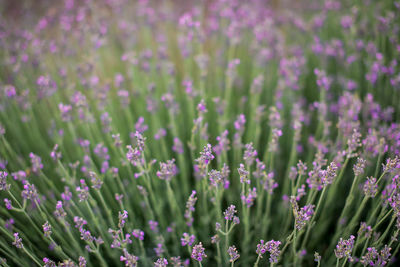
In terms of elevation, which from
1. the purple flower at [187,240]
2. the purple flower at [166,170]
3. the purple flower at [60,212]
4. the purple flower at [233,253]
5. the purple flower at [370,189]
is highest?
the purple flower at [166,170]

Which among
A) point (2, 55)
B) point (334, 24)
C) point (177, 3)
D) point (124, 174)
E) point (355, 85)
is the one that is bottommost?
point (124, 174)

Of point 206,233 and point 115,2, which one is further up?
point 115,2

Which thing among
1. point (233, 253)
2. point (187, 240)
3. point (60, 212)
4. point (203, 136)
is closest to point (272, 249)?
point (233, 253)

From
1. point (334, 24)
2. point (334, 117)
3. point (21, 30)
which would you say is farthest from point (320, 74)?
point (21, 30)

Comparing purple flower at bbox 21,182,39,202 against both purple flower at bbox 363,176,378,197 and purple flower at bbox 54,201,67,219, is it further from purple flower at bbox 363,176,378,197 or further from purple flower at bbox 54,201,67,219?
purple flower at bbox 363,176,378,197

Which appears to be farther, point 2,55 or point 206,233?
point 2,55

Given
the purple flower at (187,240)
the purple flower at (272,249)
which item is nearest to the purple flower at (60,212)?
the purple flower at (187,240)

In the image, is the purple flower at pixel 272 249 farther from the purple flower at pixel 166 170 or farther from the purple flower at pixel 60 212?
the purple flower at pixel 60 212

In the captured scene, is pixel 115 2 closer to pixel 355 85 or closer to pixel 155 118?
pixel 155 118
